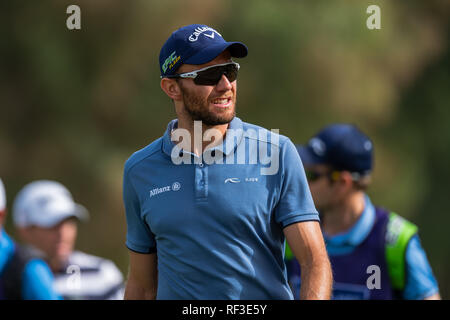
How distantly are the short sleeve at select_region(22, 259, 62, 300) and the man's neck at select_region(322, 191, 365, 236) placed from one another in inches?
85.5

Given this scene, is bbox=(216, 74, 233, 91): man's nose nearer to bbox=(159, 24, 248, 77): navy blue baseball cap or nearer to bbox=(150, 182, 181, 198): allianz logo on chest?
bbox=(159, 24, 248, 77): navy blue baseball cap

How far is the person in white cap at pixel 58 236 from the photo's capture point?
6.11 meters

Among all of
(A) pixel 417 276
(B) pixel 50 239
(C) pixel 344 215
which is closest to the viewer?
(A) pixel 417 276

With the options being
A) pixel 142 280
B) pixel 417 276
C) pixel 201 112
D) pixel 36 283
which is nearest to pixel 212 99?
pixel 201 112

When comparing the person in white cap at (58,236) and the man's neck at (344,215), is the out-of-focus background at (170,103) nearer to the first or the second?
the person in white cap at (58,236)

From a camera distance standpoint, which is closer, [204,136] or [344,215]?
[204,136]

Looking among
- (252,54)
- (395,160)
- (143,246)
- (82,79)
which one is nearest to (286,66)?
(252,54)

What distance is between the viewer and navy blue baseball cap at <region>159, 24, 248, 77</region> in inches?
135

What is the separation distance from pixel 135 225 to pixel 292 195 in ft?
2.67

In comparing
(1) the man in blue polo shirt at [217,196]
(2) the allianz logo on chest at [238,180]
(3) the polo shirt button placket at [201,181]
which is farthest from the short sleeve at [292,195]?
(3) the polo shirt button placket at [201,181]

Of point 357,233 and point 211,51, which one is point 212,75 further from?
point 357,233

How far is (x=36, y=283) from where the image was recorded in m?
4.08
